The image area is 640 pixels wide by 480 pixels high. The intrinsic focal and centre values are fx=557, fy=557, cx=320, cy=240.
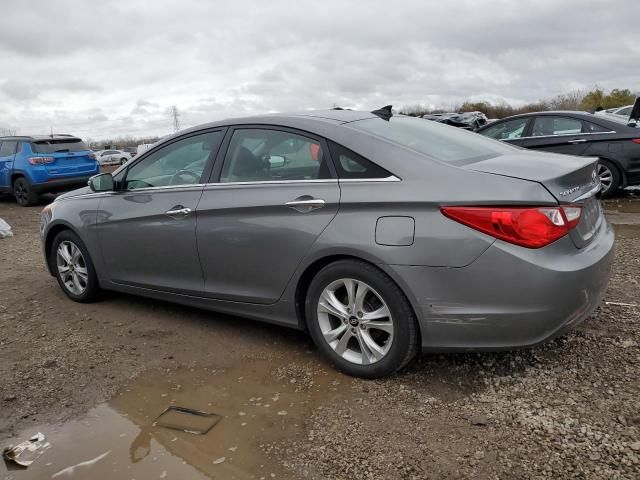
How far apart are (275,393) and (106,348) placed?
1.49m

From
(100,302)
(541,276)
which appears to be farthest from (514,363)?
(100,302)

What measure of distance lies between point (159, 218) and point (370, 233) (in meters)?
1.79

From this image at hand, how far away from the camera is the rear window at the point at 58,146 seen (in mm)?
12227

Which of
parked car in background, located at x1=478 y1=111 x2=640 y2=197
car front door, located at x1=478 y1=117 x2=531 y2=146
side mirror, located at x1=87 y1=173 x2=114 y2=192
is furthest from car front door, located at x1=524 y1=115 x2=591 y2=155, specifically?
side mirror, located at x1=87 y1=173 x2=114 y2=192

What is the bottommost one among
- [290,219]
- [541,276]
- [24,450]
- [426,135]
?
[24,450]

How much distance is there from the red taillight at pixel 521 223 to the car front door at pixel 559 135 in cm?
657

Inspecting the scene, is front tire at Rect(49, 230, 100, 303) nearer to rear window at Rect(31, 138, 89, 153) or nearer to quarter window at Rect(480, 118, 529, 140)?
quarter window at Rect(480, 118, 529, 140)

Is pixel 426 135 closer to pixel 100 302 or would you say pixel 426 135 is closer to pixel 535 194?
pixel 535 194

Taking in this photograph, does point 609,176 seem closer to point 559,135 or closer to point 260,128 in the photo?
point 559,135

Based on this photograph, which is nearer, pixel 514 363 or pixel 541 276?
pixel 541 276

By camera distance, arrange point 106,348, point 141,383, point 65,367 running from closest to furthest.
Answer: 1. point 141,383
2. point 65,367
3. point 106,348

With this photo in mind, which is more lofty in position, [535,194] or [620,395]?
[535,194]

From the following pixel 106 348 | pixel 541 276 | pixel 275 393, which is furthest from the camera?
pixel 106 348

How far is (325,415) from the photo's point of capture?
289 cm
